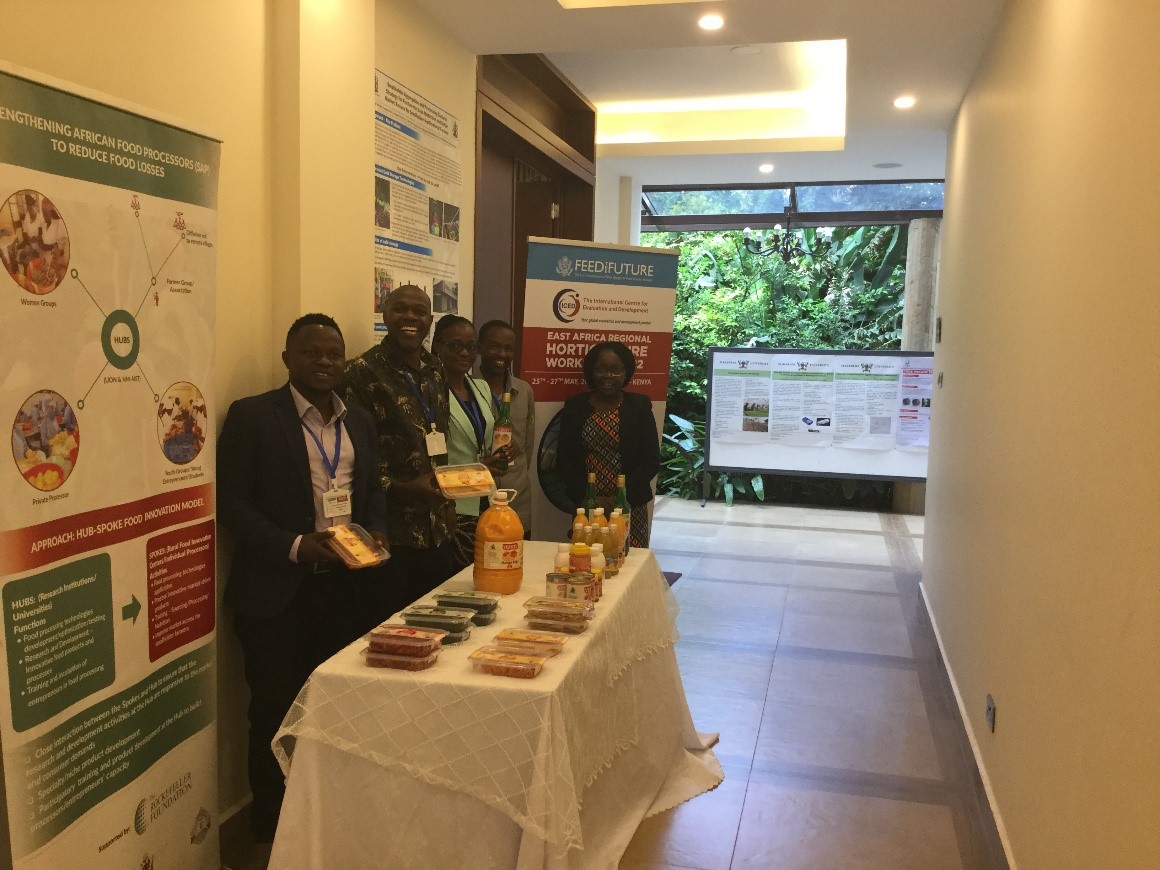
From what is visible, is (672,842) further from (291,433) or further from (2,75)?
(2,75)

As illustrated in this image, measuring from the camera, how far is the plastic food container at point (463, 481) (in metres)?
2.76

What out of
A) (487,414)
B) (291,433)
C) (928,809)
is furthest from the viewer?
(487,414)

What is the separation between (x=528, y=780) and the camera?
2.04 m

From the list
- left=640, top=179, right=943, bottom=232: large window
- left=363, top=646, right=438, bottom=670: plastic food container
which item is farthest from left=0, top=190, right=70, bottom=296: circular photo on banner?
left=640, top=179, right=943, bottom=232: large window

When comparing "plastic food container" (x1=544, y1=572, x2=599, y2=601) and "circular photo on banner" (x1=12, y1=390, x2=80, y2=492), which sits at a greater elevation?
"circular photo on banner" (x1=12, y1=390, x2=80, y2=492)

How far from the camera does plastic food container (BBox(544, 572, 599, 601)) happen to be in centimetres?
259

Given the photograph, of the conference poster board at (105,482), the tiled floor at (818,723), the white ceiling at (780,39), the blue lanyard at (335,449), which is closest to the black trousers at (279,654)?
the conference poster board at (105,482)

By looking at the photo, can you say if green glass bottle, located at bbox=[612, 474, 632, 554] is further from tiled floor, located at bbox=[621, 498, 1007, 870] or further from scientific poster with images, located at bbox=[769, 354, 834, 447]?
scientific poster with images, located at bbox=[769, 354, 834, 447]

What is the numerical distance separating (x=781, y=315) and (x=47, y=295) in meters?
8.83

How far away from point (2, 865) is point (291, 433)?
1187mm

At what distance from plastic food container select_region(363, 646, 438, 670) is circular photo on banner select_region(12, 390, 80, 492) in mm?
749

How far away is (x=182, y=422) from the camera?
2.38 meters

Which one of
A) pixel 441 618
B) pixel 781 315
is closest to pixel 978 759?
pixel 441 618

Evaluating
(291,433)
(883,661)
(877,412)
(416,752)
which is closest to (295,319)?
(291,433)
